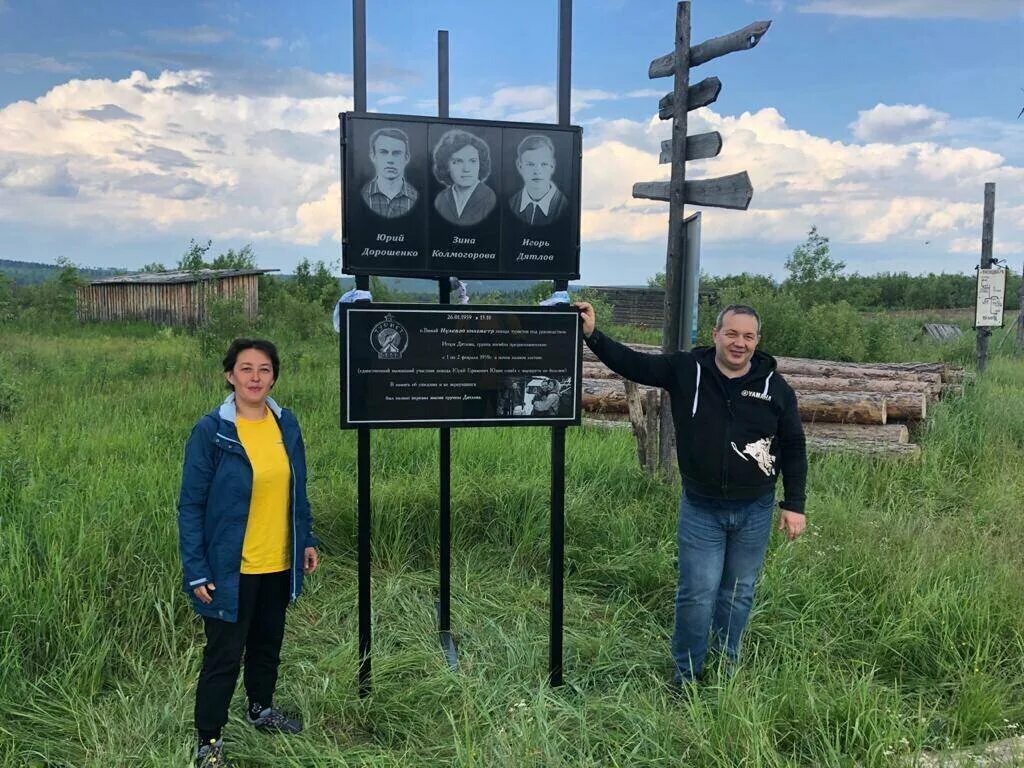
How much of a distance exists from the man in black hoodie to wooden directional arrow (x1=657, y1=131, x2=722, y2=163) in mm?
2627

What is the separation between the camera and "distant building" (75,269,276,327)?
27.1m

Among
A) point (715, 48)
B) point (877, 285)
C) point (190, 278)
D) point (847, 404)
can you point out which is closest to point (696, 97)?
point (715, 48)

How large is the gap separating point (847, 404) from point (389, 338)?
21.7ft

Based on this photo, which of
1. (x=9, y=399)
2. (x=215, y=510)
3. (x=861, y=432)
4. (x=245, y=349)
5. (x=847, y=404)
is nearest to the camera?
(x=215, y=510)

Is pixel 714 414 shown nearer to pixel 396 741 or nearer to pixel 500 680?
pixel 500 680

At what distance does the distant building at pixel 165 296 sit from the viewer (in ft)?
88.8

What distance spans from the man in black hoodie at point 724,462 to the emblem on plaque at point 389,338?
946 mm

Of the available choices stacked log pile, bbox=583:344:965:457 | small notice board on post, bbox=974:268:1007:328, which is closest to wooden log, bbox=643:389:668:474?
stacked log pile, bbox=583:344:965:457

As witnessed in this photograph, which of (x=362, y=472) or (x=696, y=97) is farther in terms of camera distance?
(x=696, y=97)

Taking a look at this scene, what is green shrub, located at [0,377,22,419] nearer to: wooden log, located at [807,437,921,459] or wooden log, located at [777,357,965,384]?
wooden log, located at [807,437,921,459]

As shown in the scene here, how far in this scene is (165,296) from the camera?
28234mm

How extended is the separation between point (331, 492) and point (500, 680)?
243 centimetres

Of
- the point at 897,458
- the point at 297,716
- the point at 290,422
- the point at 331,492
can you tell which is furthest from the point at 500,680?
the point at 897,458

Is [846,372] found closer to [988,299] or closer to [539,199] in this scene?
[988,299]
